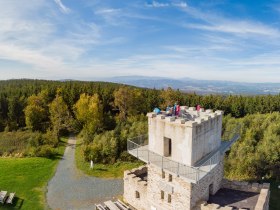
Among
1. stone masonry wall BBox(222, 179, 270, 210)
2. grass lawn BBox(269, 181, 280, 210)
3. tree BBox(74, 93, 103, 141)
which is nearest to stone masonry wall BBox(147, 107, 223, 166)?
stone masonry wall BBox(222, 179, 270, 210)

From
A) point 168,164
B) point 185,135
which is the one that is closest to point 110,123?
point 168,164

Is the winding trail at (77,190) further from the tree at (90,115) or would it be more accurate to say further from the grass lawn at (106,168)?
the tree at (90,115)

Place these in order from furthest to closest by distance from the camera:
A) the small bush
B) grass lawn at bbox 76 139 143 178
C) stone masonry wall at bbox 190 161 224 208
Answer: the small bush, grass lawn at bbox 76 139 143 178, stone masonry wall at bbox 190 161 224 208

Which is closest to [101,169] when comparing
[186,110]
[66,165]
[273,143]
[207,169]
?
[66,165]

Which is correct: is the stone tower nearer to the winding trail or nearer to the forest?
the winding trail

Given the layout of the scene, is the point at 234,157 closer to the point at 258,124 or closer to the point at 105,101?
the point at 258,124

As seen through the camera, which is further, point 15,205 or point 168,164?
point 15,205

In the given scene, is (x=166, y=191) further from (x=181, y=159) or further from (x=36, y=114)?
(x=36, y=114)
